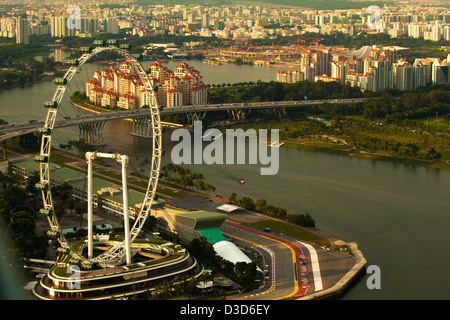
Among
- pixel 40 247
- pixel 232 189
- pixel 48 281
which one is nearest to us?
pixel 48 281

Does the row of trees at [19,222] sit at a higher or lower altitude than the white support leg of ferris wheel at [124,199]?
lower

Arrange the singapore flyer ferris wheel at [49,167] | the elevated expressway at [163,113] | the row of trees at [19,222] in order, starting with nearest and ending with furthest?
1. the singapore flyer ferris wheel at [49,167]
2. the row of trees at [19,222]
3. the elevated expressway at [163,113]

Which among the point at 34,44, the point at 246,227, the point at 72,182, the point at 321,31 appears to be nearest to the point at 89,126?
the point at 72,182

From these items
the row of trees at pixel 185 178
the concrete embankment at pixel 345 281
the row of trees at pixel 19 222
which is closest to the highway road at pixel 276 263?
the concrete embankment at pixel 345 281

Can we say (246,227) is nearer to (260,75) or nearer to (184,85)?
(184,85)

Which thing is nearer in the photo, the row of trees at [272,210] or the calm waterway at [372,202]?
the calm waterway at [372,202]

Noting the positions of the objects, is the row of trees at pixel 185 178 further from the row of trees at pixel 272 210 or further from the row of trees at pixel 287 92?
the row of trees at pixel 287 92

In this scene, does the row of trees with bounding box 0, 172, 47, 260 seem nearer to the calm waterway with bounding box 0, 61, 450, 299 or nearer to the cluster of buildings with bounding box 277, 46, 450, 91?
the calm waterway with bounding box 0, 61, 450, 299
